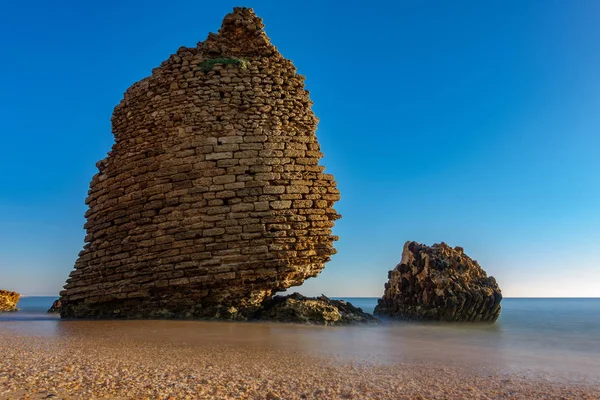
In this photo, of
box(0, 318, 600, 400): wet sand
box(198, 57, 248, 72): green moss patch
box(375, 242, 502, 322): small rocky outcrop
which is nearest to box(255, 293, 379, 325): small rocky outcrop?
box(0, 318, 600, 400): wet sand

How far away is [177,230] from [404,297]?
700 cm

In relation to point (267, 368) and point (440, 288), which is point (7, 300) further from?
point (267, 368)

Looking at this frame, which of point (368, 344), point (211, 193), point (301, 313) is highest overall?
point (211, 193)

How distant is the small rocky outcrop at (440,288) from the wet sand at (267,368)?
5489 mm

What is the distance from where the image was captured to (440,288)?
444 inches

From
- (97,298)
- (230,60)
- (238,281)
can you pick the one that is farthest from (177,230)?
(230,60)

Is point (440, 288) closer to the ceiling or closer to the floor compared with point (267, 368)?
closer to the ceiling

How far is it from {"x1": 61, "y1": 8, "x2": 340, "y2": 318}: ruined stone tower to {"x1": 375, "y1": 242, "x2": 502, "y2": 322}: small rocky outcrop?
4540mm

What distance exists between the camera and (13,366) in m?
3.26

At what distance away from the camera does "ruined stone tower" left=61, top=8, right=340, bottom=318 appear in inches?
303

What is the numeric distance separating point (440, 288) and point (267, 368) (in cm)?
863

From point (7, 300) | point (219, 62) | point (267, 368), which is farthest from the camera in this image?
point (7, 300)

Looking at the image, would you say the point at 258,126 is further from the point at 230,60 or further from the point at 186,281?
the point at 186,281

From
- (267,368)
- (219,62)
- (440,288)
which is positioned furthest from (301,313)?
(219,62)
